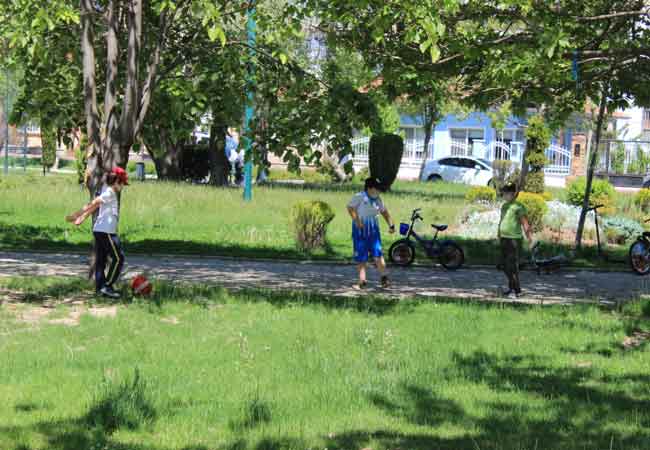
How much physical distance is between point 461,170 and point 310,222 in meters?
28.6

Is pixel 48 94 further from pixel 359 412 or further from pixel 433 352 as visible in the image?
pixel 359 412

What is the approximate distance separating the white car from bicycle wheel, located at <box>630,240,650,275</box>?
28062 mm

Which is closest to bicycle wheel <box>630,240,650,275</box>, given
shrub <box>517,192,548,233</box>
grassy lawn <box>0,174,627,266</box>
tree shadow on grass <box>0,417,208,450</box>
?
grassy lawn <box>0,174,627,266</box>

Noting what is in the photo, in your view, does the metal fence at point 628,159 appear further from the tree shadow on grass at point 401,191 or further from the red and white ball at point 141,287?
the red and white ball at point 141,287

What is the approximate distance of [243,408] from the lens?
6203 millimetres

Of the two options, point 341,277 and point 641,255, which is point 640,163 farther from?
point 341,277

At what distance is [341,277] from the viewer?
46.6 ft

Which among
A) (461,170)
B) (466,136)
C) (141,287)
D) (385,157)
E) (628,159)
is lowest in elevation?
(141,287)

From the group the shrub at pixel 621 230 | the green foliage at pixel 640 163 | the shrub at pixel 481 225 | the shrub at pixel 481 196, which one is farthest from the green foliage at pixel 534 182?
the shrub at pixel 621 230

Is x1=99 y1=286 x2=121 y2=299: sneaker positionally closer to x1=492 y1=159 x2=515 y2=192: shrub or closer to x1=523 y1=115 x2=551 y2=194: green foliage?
x1=523 y1=115 x2=551 y2=194: green foliage

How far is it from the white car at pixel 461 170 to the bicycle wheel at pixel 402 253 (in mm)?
28029

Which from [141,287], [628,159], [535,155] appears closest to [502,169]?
[628,159]

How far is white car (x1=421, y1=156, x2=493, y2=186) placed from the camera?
144 feet

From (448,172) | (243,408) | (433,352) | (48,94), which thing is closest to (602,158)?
(448,172)
